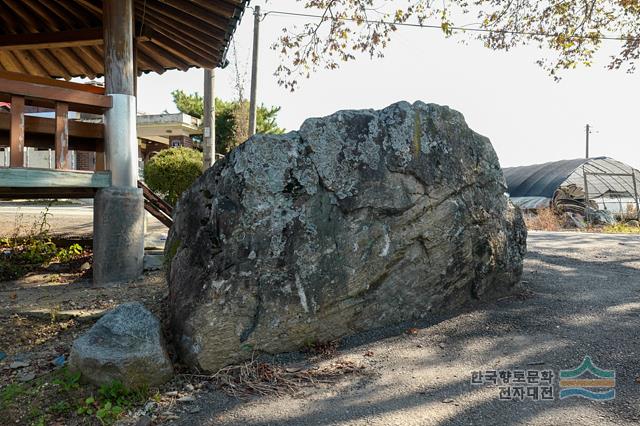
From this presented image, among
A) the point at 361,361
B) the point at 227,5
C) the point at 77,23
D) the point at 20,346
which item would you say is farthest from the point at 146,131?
the point at 361,361

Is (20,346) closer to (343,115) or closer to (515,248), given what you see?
(343,115)

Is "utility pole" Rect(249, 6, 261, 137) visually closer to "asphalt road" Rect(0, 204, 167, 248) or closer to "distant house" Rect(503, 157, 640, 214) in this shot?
"asphalt road" Rect(0, 204, 167, 248)

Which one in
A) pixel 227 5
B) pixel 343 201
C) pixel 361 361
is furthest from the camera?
pixel 227 5

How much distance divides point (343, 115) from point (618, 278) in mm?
3422

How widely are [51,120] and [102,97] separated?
27.5 inches

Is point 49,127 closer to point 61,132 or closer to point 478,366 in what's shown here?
point 61,132

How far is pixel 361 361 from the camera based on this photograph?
3.07 meters

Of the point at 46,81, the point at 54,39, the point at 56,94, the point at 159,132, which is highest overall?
the point at 159,132

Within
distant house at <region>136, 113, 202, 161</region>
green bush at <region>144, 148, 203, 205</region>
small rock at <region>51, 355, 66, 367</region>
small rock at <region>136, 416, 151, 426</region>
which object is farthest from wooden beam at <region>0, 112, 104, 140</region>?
distant house at <region>136, 113, 202, 161</region>

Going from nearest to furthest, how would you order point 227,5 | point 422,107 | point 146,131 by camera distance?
point 422,107 < point 227,5 < point 146,131

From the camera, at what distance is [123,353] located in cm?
279

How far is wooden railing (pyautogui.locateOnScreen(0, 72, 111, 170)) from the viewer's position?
4.09 meters

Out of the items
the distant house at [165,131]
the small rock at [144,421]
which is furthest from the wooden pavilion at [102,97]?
the distant house at [165,131]

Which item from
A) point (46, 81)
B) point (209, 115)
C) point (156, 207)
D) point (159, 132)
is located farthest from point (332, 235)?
point (159, 132)
